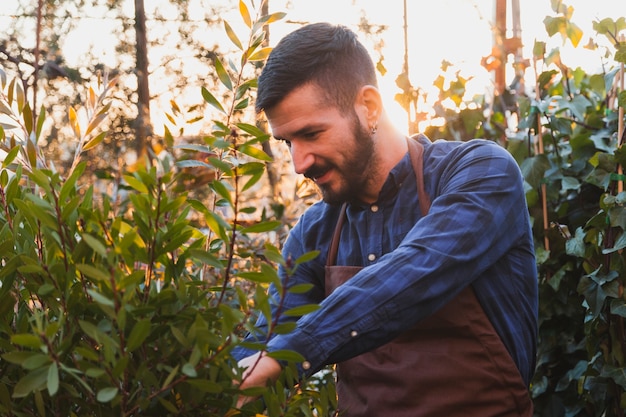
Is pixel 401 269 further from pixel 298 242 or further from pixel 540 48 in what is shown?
pixel 540 48

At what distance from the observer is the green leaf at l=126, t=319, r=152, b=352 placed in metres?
0.78

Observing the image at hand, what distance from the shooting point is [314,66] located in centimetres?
181

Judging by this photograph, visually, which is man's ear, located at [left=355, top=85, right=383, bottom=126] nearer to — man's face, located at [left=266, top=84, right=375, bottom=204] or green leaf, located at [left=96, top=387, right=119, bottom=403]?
man's face, located at [left=266, top=84, right=375, bottom=204]

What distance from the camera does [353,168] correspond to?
6.16ft

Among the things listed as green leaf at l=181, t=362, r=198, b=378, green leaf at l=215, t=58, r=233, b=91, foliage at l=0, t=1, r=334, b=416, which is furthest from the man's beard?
green leaf at l=181, t=362, r=198, b=378

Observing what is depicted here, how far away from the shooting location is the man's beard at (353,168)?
6.07 feet

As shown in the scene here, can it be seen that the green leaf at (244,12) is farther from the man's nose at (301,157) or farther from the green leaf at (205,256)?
the man's nose at (301,157)

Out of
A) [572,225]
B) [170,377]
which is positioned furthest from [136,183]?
[572,225]

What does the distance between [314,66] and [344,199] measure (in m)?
0.32

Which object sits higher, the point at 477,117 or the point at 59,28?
the point at 59,28

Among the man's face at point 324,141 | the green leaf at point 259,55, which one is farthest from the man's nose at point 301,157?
the green leaf at point 259,55

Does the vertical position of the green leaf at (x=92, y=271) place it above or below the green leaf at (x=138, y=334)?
above

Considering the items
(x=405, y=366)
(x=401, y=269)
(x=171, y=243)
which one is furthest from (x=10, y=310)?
(x=405, y=366)

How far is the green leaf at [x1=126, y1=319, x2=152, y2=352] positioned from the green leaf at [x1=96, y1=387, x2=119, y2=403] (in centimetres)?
5
